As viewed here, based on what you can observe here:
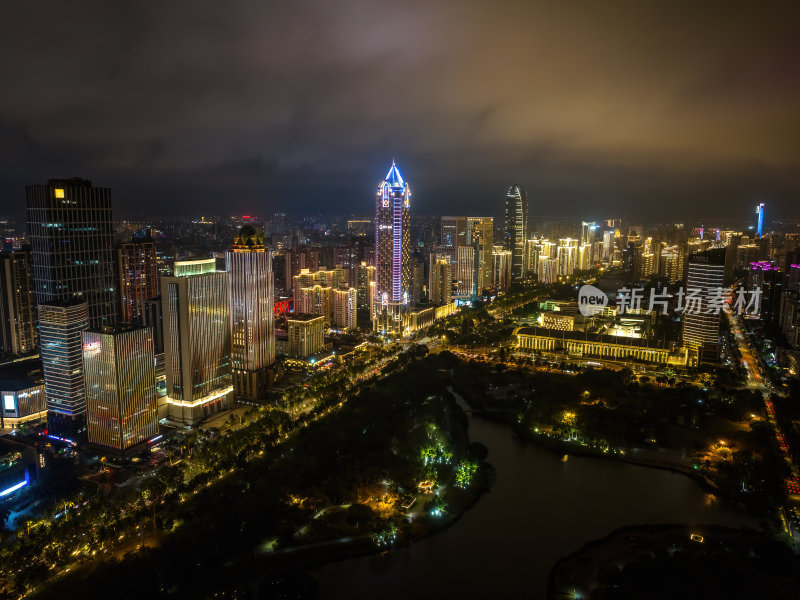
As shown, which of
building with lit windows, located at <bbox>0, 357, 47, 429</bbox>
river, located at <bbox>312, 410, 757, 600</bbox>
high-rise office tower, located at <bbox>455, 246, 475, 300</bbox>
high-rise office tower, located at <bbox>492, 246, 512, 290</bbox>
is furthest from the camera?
high-rise office tower, located at <bbox>492, 246, 512, 290</bbox>

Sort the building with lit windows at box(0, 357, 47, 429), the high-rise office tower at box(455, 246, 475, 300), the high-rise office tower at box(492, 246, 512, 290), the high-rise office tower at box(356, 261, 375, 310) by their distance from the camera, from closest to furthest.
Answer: the building with lit windows at box(0, 357, 47, 429)
the high-rise office tower at box(356, 261, 375, 310)
the high-rise office tower at box(455, 246, 475, 300)
the high-rise office tower at box(492, 246, 512, 290)

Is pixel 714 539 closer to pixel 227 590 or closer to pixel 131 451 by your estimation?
pixel 227 590

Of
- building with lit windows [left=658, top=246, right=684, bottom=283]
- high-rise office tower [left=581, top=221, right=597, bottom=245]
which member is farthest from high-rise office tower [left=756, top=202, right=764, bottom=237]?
high-rise office tower [left=581, top=221, right=597, bottom=245]

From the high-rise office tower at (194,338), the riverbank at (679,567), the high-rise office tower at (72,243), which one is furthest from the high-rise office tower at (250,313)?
the riverbank at (679,567)

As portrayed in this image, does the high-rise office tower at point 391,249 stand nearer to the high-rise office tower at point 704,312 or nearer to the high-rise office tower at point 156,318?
the high-rise office tower at point 156,318

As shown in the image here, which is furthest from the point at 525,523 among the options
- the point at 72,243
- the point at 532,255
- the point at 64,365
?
the point at 532,255

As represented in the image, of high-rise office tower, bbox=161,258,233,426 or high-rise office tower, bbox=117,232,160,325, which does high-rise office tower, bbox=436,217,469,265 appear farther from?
high-rise office tower, bbox=161,258,233,426

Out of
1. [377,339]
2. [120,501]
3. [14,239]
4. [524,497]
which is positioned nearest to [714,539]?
[524,497]
